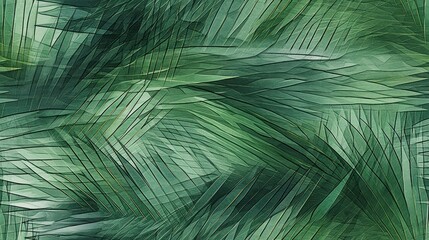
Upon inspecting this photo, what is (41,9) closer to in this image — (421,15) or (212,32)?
(212,32)

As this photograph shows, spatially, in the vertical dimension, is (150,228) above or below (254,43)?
below

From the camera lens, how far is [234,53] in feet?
1.70

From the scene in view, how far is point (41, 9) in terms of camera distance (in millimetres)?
524

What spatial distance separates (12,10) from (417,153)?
268mm

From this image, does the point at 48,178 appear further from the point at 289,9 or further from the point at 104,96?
the point at 289,9

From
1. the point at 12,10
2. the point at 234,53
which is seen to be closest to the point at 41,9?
the point at 12,10

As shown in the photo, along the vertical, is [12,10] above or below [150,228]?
above

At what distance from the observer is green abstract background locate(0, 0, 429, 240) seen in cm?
52

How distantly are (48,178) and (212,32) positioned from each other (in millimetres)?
135

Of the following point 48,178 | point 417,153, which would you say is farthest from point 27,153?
point 417,153

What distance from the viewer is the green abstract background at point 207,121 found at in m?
0.52

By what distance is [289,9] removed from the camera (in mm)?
523

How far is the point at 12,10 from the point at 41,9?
0.02 metres

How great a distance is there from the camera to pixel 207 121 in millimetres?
536
